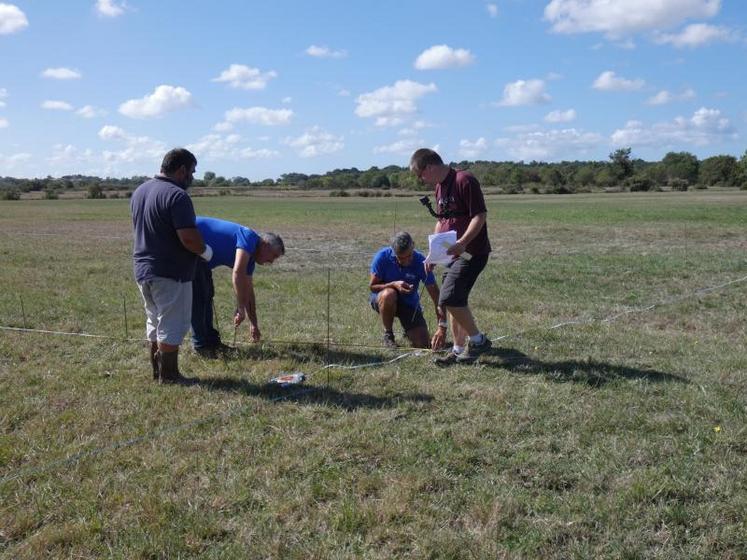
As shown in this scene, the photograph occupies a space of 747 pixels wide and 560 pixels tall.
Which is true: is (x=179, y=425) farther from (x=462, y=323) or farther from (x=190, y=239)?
(x=462, y=323)

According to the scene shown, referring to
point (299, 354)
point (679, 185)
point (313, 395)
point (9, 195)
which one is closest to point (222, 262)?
point (299, 354)

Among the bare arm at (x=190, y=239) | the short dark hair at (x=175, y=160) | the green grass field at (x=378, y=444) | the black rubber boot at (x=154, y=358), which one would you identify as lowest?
the green grass field at (x=378, y=444)

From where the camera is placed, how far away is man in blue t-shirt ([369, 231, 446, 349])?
254 inches

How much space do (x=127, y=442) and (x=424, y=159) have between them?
10.3 ft

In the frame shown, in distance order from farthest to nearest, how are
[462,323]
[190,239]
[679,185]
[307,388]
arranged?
[679,185]
[462,323]
[307,388]
[190,239]

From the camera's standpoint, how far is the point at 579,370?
5480mm

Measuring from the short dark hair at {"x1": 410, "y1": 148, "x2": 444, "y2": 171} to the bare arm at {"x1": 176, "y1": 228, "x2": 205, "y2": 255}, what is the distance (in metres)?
1.86

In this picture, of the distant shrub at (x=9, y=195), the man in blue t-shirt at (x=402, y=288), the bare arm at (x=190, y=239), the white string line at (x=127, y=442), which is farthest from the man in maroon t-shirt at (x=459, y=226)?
the distant shrub at (x=9, y=195)

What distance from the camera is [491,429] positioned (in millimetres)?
4160

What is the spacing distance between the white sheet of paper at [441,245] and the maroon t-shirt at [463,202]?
0.81ft

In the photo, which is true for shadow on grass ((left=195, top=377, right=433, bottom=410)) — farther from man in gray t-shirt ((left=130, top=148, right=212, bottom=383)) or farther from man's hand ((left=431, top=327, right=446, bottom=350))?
man's hand ((left=431, top=327, right=446, bottom=350))

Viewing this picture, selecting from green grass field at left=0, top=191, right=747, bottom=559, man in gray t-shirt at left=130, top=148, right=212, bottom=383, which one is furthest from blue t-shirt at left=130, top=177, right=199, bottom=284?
green grass field at left=0, top=191, right=747, bottom=559

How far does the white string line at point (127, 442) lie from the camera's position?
360 cm

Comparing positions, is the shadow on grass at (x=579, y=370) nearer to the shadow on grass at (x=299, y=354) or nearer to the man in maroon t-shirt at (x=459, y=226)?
the man in maroon t-shirt at (x=459, y=226)
